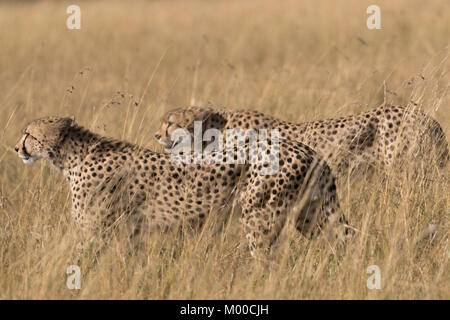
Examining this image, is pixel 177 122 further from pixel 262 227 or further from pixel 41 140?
pixel 262 227

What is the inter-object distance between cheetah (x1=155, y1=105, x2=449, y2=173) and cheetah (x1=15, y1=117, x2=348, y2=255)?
0.85 metres

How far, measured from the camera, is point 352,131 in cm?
499

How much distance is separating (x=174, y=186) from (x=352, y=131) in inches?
58.5

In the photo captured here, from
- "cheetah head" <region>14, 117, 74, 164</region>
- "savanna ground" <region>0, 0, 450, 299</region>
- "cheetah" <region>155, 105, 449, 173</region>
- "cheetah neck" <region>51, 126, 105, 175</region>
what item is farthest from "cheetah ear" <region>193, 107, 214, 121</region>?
"cheetah head" <region>14, 117, 74, 164</region>

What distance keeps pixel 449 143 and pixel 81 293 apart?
269cm

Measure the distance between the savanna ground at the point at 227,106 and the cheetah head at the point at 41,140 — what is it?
299mm

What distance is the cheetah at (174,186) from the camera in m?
3.82

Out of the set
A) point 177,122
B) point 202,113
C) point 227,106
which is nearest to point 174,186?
point 177,122


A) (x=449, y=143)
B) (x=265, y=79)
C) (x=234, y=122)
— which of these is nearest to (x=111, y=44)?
(x=265, y=79)

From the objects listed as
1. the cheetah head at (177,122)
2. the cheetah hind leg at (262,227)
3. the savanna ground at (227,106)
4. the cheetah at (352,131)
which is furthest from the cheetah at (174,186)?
the cheetah at (352,131)

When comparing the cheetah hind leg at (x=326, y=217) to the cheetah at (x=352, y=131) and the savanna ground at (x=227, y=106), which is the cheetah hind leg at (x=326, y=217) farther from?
the cheetah at (x=352, y=131)

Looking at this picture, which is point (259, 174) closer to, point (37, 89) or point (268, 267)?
point (268, 267)

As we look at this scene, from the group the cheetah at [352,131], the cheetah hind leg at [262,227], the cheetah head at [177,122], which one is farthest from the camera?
the cheetah head at [177,122]

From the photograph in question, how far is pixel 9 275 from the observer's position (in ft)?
11.8
